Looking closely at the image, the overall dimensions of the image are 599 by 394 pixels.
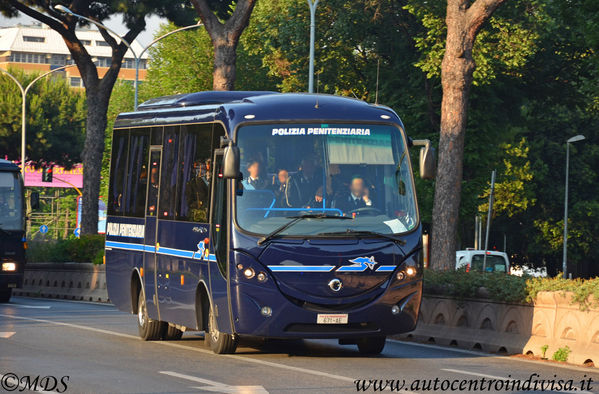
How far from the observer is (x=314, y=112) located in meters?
15.3

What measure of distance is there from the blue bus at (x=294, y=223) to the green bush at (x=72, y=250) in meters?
19.8

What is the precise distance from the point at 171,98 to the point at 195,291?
132 inches

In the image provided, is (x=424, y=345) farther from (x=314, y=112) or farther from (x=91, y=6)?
(x=91, y=6)

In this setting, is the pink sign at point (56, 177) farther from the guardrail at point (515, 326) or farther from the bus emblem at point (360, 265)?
the bus emblem at point (360, 265)

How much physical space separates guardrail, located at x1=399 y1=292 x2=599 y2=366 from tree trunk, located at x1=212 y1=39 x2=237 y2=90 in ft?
40.7

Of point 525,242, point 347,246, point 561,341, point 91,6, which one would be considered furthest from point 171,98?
point 525,242

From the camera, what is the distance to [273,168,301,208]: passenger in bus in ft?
48.5

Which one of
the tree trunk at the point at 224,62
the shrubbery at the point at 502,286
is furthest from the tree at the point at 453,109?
the tree trunk at the point at 224,62

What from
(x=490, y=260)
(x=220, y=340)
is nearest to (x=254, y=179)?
(x=220, y=340)

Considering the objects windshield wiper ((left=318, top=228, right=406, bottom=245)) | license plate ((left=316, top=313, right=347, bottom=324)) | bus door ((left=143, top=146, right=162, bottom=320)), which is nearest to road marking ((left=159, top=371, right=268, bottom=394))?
license plate ((left=316, top=313, right=347, bottom=324))

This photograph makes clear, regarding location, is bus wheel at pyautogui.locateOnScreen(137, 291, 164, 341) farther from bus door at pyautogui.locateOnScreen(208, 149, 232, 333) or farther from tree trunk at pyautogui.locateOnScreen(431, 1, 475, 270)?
tree trunk at pyautogui.locateOnScreen(431, 1, 475, 270)

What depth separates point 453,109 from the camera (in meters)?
24.0

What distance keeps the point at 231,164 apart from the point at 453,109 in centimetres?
1012

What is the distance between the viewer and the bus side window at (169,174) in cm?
1672
